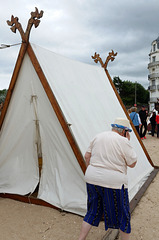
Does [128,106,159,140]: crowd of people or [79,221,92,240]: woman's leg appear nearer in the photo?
[79,221,92,240]: woman's leg

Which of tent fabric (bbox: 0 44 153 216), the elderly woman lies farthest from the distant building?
the elderly woman

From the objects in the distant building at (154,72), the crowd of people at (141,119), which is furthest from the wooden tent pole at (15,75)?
the distant building at (154,72)

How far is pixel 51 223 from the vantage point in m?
2.89

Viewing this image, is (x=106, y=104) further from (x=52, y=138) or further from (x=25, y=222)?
(x=25, y=222)

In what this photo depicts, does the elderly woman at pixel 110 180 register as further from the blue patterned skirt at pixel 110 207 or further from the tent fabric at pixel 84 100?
the tent fabric at pixel 84 100

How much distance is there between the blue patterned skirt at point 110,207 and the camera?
2.08 metres

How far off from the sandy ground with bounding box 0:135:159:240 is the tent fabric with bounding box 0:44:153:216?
0.19 metres

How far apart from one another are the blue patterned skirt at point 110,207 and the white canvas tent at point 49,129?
0.81m

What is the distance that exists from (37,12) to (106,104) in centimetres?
226

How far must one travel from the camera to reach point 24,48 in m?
3.32

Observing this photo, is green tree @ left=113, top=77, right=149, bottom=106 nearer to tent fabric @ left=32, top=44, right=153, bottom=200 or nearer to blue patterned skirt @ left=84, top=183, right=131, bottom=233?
tent fabric @ left=32, top=44, right=153, bottom=200

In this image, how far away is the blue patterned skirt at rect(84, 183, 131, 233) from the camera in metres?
2.08

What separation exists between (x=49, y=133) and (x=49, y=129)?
64 mm

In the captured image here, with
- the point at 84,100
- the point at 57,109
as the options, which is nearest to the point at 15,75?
the point at 57,109
